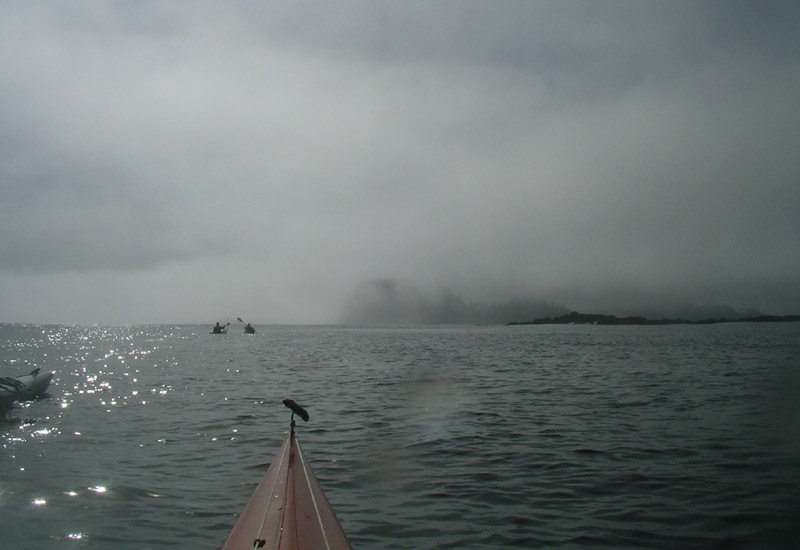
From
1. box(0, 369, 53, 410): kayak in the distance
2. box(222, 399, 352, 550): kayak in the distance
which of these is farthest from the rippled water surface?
box(222, 399, 352, 550): kayak in the distance

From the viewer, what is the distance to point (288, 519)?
24.8ft

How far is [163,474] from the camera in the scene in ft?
45.3

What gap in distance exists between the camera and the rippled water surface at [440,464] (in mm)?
9789

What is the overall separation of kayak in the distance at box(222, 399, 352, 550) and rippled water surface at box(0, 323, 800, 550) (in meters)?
1.25

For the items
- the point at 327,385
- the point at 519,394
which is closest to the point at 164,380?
the point at 327,385

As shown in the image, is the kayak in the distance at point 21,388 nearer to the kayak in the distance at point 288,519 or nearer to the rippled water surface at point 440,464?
the rippled water surface at point 440,464

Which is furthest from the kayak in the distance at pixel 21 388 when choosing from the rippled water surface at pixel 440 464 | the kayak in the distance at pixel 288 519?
the kayak in the distance at pixel 288 519

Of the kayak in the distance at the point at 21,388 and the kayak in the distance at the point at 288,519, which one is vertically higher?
the kayak in the distance at the point at 288,519

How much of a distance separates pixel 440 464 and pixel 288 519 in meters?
7.23

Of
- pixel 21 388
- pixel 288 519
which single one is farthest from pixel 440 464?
pixel 21 388

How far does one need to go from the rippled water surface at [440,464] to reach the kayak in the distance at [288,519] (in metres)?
1.25

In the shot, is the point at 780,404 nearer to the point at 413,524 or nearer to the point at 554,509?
the point at 554,509

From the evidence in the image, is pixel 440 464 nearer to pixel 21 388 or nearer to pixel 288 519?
pixel 288 519

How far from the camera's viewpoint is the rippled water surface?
9.79m
